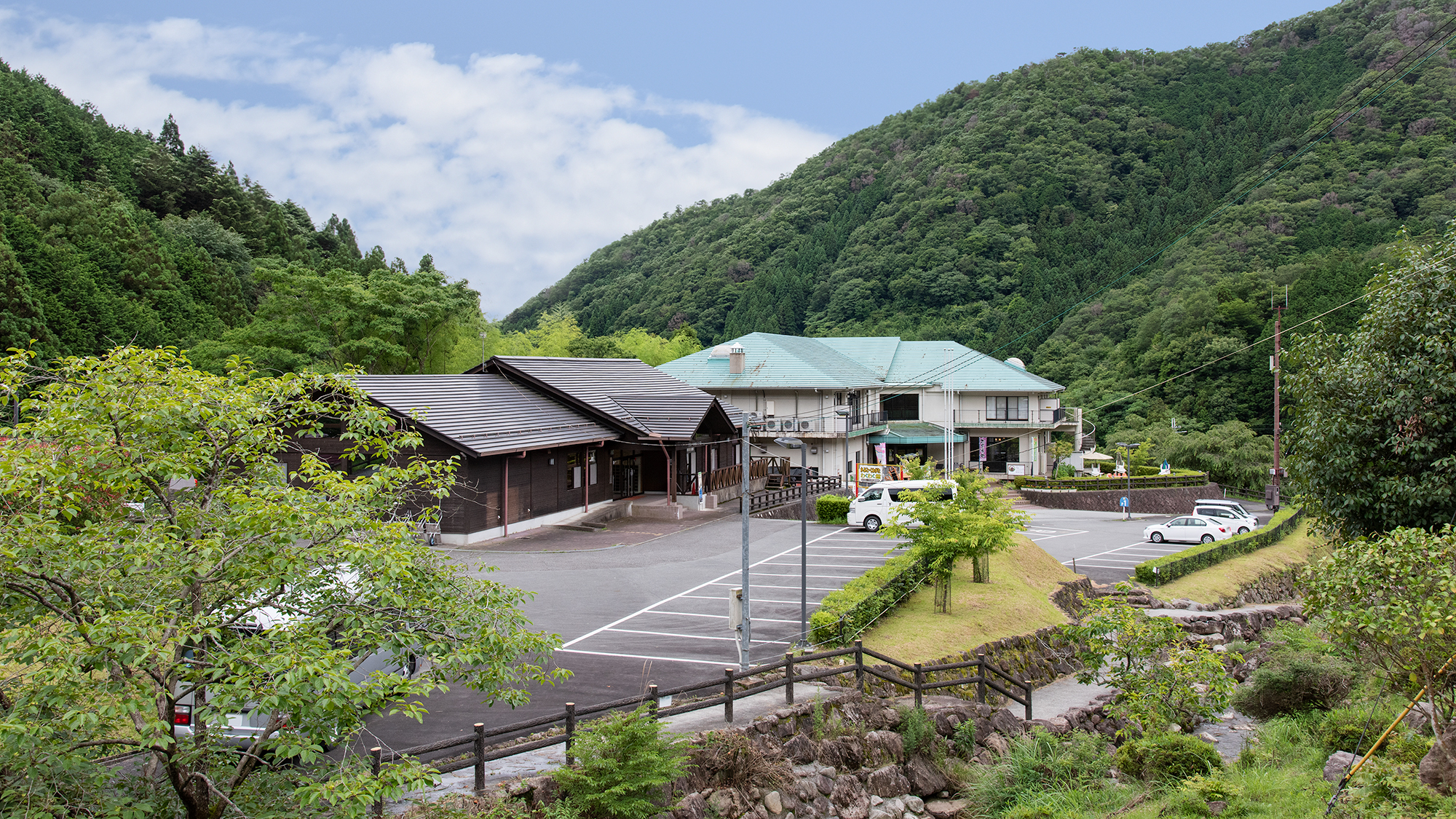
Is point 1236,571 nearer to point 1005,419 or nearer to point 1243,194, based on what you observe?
point 1005,419

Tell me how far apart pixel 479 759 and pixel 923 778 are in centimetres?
747

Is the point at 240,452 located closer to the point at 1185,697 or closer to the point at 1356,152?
the point at 1185,697

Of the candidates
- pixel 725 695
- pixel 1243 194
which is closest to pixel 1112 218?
pixel 1243 194

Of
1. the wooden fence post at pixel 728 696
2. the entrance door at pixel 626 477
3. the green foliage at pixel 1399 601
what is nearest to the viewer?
the green foliage at pixel 1399 601

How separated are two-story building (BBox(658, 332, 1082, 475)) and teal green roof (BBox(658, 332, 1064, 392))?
0.08 meters

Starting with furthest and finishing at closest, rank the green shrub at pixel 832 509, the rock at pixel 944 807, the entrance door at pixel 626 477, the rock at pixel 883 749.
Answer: the entrance door at pixel 626 477
the green shrub at pixel 832 509
the rock at pixel 883 749
the rock at pixel 944 807

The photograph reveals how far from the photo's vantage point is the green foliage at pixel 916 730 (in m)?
13.8

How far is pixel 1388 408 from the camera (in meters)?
12.0

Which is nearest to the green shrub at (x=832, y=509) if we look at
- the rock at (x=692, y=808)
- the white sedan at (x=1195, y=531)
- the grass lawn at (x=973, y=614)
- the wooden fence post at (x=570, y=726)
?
the grass lawn at (x=973, y=614)

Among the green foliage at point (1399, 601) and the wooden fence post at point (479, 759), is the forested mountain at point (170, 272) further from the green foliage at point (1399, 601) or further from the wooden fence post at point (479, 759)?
the green foliage at point (1399, 601)

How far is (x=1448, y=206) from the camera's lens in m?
54.1

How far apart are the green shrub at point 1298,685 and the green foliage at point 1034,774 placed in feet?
13.4

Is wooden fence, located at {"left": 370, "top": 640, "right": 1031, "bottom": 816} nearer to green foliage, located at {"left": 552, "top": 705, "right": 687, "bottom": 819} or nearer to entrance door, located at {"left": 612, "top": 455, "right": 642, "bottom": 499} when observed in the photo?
green foliage, located at {"left": 552, "top": 705, "right": 687, "bottom": 819}

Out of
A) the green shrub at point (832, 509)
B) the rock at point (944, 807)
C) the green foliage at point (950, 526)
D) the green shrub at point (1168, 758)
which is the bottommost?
the rock at point (944, 807)
